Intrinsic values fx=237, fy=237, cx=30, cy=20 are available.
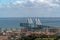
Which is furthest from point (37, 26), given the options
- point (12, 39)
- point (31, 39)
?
point (31, 39)

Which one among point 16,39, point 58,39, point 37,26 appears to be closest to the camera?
point 58,39

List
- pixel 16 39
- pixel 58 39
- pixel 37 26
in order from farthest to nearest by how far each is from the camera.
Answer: pixel 37 26
pixel 16 39
pixel 58 39

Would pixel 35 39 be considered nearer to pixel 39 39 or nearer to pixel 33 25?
pixel 39 39

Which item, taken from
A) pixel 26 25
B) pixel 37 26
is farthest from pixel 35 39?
pixel 26 25

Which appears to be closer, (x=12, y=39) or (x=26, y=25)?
(x=12, y=39)

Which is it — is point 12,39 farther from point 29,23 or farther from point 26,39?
point 29,23

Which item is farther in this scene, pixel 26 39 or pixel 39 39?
pixel 26 39

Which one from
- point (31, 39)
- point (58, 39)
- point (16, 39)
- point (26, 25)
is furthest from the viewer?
point (26, 25)

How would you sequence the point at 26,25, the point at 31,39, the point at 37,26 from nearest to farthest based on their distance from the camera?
the point at 31,39
the point at 37,26
the point at 26,25
